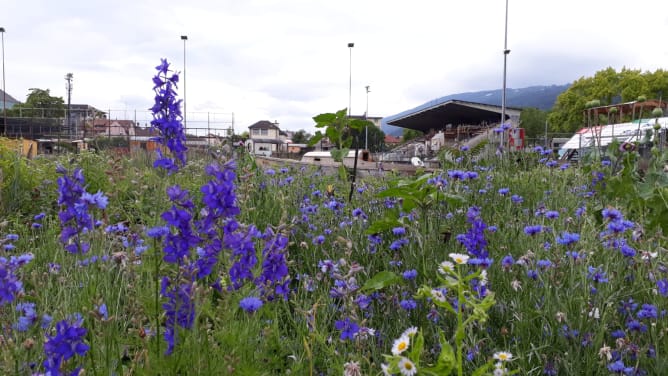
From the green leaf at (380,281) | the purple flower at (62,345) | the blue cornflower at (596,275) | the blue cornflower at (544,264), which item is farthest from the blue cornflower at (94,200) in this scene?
the blue cornflower at (596,275)

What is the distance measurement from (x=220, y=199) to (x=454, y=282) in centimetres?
63

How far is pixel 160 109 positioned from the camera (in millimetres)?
1637

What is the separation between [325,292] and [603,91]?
48.6 metres

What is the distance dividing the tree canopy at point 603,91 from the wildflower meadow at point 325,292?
41.2 meters

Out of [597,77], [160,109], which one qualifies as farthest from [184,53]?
[160,109]

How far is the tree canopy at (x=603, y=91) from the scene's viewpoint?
4134 centimetres

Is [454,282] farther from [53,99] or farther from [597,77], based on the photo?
[53,99]

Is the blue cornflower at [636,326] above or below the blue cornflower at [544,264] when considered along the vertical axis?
below

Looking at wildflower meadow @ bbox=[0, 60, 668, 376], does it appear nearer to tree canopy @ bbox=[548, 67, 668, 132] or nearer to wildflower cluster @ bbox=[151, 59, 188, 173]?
A: wildflower cluster @ bbox=[151, 59, 188, 173]

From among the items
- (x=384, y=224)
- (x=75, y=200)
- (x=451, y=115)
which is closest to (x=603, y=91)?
(x=451, y=115)

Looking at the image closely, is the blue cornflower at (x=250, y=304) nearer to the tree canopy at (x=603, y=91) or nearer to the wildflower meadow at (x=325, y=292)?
the wildflower meadow at (x=325, y=292)

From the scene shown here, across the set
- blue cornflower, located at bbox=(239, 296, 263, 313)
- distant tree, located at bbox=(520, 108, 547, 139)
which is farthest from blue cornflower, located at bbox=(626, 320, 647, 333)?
distant tree, located at bbox=(520, 108, 547, 139)

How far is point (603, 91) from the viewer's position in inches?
1705

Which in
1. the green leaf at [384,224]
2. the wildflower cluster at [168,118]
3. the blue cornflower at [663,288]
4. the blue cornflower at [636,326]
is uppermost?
the wildflower cluster at [168,118]
